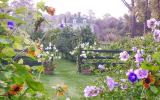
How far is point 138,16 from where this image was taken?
30656 mm

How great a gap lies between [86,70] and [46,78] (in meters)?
1.69

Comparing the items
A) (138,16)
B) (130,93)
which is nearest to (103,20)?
(138,16)

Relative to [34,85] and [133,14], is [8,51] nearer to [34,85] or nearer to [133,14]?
[34,85]

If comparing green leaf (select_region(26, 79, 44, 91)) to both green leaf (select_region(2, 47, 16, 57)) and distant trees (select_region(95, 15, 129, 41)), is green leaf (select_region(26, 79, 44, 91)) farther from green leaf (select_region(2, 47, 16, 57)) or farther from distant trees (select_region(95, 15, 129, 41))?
distant trees (select_region(95, 15, 129, 41))

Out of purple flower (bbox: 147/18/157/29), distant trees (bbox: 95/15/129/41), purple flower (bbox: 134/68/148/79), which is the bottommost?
purple flower (bbox: 134/68/148/79)

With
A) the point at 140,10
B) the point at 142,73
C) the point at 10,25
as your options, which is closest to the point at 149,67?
the point at 142,73

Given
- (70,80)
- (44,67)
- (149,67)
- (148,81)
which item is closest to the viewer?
(149,67)

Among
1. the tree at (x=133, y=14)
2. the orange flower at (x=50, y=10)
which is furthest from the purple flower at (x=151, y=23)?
the tree at (x=133, y=14)

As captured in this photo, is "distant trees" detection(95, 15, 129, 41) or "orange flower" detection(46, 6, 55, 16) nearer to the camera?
"orange flower" detection(46, 6, 55, 16)

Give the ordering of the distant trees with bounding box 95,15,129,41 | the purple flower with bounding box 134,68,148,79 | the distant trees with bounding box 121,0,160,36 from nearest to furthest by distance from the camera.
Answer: the purple flower with bounding box 134,68,148,79 < the distant trees with bounding box 121,0,160,36 < the distant trees with bounding box 95,15,129,41

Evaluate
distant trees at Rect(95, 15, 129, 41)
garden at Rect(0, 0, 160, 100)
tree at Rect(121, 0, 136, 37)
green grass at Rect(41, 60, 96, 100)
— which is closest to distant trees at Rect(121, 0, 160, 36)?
tree at Rect(121, 0, 136, 37)

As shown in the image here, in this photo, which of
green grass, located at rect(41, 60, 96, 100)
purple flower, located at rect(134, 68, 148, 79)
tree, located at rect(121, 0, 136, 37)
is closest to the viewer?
purple flower, located at rect(134, 68, 148, 79)

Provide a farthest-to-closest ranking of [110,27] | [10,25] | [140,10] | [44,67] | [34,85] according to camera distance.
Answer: [110,27] < [140,10] < [44,67] < [10,25] < [34,85]

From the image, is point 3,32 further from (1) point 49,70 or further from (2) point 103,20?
(2) point 103,20
